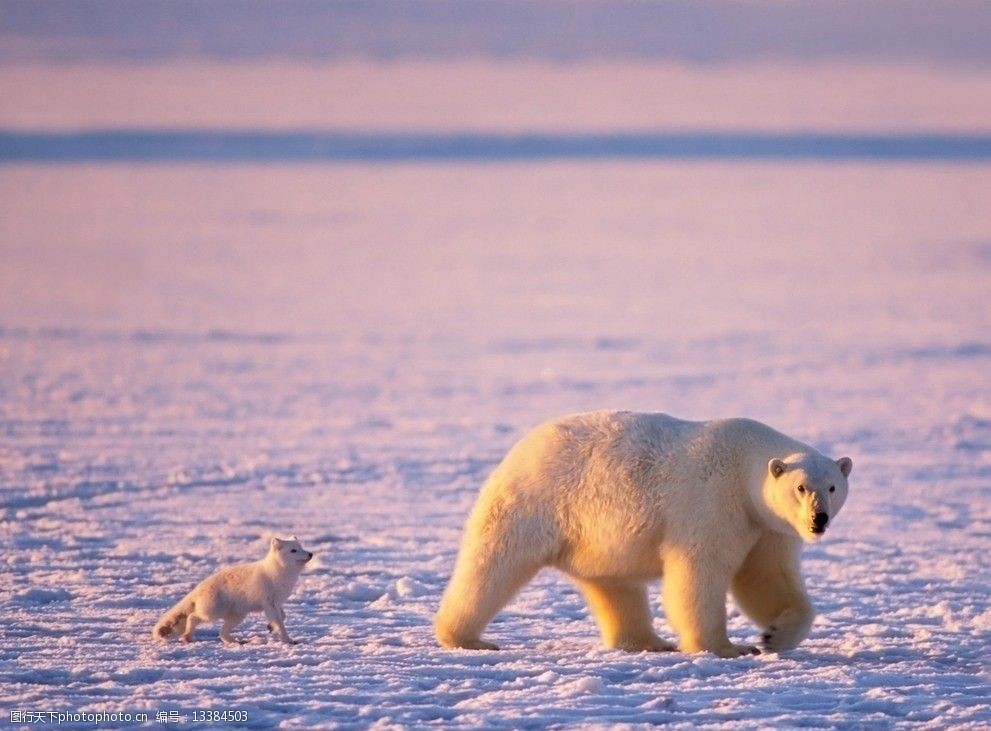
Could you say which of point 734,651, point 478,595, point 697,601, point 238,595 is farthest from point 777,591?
point 238,595

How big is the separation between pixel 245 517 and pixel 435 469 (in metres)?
2.52

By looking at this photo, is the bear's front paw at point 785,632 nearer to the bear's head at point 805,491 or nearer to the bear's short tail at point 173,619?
the bear's head at point 805,491

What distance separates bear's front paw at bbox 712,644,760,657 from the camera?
7.14m

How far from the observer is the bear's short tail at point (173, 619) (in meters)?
7.34

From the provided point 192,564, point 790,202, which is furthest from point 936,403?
point 790,202

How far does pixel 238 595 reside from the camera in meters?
7.33

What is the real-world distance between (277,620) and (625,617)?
1630mm

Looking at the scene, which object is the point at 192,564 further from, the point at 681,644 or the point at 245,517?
the point at 681,644

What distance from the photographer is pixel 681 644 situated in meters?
7.25

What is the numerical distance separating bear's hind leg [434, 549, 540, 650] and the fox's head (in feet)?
A: 2.29

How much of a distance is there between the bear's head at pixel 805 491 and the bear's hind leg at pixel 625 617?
0.94m

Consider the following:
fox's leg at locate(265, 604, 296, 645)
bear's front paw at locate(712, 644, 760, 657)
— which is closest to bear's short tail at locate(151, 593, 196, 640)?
fox's leg at locate(265, 604, 296, 645)

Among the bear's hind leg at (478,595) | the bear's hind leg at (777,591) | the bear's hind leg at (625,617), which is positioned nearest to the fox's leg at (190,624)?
the bear's hind leg at (478,595)

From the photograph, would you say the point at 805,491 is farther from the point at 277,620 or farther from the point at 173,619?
the point at 173,619
